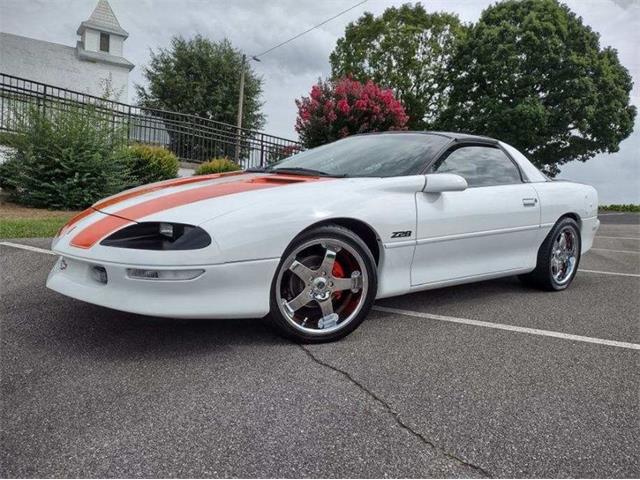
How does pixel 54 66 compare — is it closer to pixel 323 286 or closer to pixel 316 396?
pixel 323 286

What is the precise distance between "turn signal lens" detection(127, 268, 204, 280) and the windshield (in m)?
1.25

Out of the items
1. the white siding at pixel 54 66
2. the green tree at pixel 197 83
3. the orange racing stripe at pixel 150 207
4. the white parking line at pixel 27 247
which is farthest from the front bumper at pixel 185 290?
the white siding at pixel 54 66

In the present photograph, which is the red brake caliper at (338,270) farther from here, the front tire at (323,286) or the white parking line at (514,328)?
the white parking line at (514,328)

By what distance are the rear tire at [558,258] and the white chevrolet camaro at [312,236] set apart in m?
0.30

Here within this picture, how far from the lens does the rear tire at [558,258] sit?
13.7ft

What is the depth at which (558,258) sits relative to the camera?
438 cm

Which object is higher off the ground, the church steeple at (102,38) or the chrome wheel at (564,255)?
the church steeple at (102,38)

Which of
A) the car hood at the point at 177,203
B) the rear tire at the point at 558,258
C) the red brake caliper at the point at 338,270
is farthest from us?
the rear tire at the point at 558,258

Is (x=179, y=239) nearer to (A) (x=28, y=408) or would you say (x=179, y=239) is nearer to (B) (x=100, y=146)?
(A) (x=28, y=408)

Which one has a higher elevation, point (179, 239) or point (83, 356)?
point (179, 239)

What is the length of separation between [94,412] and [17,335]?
1.10 meters

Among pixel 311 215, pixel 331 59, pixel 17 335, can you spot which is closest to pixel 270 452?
pixel 311 215

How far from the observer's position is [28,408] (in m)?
1.98

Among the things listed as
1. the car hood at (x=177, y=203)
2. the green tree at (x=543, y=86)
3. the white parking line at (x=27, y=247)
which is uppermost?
the green tree at (x=543, y=86)
